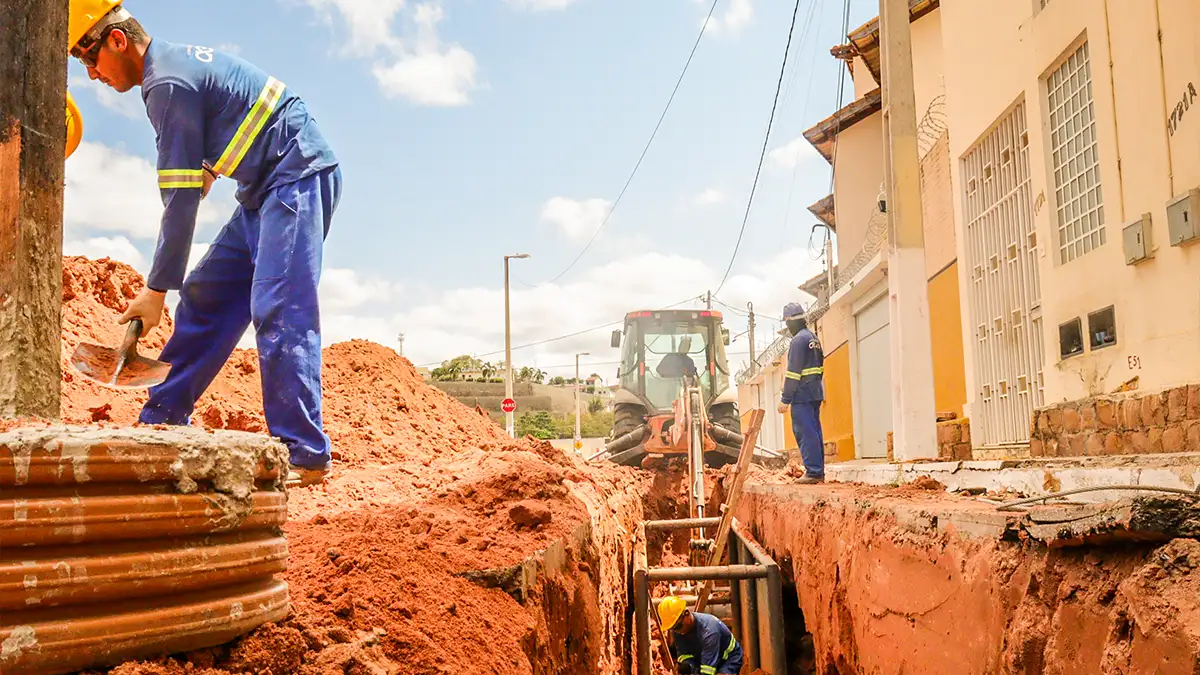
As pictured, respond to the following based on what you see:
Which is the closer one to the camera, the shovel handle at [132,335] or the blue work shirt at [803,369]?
the shovel handle at [132,335]

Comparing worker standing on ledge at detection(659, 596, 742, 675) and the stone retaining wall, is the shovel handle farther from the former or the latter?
the stone retaining wall

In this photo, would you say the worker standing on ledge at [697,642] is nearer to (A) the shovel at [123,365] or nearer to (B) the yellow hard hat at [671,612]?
(B) the yellow hard hat at [671,612]

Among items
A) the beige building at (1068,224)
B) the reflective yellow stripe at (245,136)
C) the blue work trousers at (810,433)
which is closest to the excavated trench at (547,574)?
the reflective yellow stripe at (245,136)

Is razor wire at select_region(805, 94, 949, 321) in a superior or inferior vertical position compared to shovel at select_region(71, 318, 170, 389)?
superior

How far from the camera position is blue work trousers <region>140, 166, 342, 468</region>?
2.85 meters

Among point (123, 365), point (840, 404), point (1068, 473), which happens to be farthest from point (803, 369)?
point (840, 404)

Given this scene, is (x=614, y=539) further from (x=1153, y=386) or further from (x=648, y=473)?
(x=648, y=473)

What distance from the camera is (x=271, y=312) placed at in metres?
2.85

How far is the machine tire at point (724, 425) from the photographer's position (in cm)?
1398

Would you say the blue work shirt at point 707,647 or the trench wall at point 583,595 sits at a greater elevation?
the trench wall at point 583,595

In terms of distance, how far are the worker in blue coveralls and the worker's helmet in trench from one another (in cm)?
679

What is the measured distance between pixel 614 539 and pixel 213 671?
5.03m

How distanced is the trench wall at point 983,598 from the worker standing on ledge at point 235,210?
7.08 ft

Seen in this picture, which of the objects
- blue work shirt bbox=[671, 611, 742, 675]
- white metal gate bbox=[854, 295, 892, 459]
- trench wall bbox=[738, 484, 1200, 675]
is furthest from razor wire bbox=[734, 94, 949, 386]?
trench wall bbox=[738, 484, 1200, 675]
